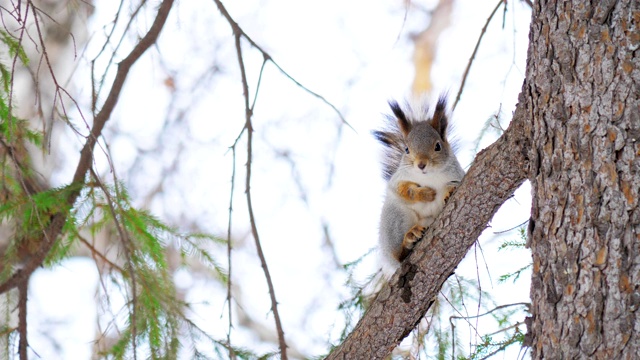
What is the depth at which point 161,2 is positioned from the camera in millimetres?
2387

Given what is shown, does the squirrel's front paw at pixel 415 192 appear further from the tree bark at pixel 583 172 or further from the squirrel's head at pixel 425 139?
the tree bark at pixel 583 172

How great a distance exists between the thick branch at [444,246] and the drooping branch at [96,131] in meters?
0.98

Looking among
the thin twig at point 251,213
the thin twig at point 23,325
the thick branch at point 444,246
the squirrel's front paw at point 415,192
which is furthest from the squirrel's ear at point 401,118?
the thin twig at point 23,325

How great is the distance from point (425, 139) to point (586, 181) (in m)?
0.96

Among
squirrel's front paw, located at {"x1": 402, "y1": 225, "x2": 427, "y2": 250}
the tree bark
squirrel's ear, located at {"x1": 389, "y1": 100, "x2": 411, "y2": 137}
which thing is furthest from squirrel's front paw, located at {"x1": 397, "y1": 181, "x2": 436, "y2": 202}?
the tree bark

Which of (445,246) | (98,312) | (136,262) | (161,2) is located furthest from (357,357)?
(161,2)

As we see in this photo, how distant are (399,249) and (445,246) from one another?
16.7 inches

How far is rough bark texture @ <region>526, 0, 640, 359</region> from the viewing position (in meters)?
1.32

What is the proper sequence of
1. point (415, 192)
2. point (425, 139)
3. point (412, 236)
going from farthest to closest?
point (425, 139), point (415, 192), point (412, 236)

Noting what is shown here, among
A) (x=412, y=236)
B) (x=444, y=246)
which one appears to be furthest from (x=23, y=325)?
(x=444, y=246)

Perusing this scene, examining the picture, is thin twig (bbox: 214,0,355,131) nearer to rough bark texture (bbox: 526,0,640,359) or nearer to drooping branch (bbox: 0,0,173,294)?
drooping branch (bbox: 0,0,173,294)

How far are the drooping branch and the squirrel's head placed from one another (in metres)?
0.76

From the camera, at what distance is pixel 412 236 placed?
207 cm

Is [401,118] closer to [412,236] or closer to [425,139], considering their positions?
[425,139]
